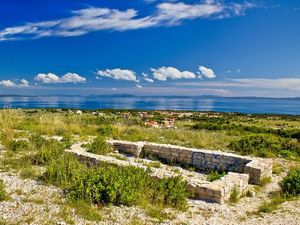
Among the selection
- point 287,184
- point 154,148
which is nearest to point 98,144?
point 154,148

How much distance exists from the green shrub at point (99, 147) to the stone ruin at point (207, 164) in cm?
90

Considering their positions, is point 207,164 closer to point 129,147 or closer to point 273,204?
point 129,147

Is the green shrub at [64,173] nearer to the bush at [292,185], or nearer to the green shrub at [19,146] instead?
the green shrub at [19,146]

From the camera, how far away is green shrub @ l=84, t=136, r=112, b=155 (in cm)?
1535

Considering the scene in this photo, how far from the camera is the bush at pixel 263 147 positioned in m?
17.9

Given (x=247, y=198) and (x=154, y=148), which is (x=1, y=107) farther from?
(x=247, y=198)

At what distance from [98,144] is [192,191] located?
675 centimetres

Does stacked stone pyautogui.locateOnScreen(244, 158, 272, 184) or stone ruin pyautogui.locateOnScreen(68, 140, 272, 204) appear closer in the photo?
stone ruin pyautogui.locateOnScreen(68, 140, 272, 204)

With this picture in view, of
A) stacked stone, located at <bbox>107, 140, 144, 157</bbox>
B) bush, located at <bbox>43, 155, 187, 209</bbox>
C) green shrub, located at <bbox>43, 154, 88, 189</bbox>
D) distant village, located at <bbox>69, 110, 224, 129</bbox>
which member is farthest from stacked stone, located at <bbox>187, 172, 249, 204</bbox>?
distant village, located at <bbox>69, 110, 224, 129</bbox>

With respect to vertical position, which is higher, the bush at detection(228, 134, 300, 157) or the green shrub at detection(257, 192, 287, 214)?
the bush at detection(228, 134, 300, 157)

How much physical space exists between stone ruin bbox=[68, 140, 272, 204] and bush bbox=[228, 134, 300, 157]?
13.2 feet

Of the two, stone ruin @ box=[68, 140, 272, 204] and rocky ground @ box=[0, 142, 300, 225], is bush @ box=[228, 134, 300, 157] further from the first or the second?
rocky ground @ box=[0, 142, 300, 225]

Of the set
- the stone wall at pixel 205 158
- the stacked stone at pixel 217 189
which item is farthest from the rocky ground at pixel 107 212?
the stone wall at pixel 205 158

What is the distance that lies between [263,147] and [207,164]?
5789 millimetres
